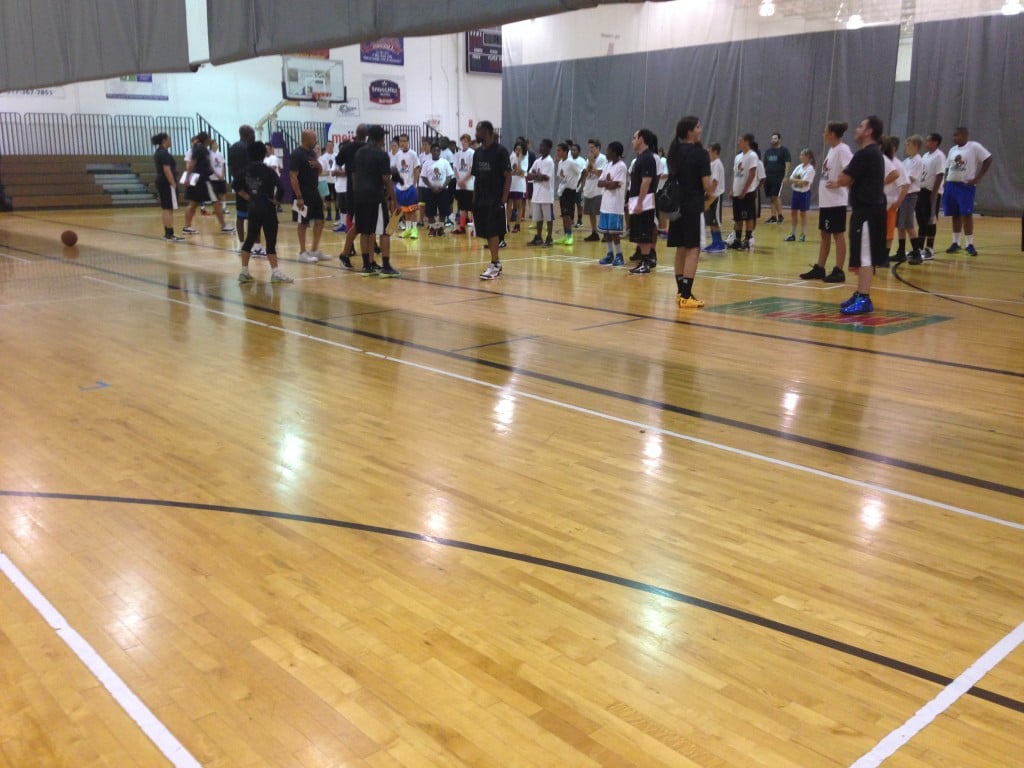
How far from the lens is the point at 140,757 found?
87.5 inches

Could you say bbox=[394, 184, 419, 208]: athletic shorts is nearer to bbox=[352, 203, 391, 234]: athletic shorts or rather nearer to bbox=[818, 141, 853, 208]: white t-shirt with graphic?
bbox=[352, 203, 391, 234]: athletic shorts

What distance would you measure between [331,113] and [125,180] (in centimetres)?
645

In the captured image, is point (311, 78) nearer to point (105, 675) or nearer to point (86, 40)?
point (86, 40)

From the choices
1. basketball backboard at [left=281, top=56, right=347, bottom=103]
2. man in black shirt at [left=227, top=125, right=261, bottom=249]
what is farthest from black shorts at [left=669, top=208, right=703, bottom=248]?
basketball backboard at [left=281, top=56, right=347, bottom=103]

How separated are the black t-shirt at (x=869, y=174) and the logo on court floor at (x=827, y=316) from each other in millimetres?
987

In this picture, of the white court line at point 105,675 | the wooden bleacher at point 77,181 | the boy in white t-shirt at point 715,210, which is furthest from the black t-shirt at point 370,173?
the wooden bleacher at point 77,181

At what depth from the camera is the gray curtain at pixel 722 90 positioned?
20031 mm

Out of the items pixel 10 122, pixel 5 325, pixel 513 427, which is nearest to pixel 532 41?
pixel 10 122

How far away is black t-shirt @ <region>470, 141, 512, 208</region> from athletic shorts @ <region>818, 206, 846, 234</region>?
11.0 ft

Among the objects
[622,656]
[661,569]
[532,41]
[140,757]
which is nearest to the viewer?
[140,757]

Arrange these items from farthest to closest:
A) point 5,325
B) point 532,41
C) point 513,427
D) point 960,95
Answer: point 532,41 < point 960,95 < point 5,325 < point 513,427

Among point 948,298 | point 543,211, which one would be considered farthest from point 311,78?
point 948,298

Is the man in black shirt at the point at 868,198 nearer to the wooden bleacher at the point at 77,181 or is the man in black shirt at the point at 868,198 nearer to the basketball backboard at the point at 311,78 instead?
the wooden bleacher at the point at 77,181

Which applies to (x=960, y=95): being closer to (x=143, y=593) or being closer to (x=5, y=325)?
(x=5, y=325)
